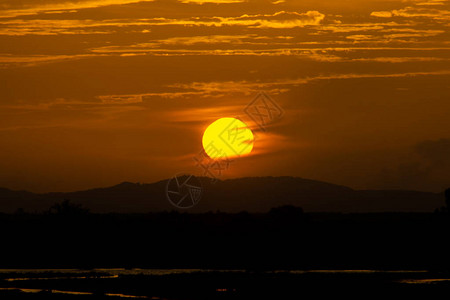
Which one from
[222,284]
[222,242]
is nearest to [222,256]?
[222,242]

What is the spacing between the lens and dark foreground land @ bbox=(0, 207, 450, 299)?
5169cm

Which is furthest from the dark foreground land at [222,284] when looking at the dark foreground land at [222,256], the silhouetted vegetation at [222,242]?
the silhouetted vegetation at [222,242]

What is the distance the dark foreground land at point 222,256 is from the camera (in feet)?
170

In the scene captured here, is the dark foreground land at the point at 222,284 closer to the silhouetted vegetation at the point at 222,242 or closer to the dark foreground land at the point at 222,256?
the dark foreground land at the point at 222,256

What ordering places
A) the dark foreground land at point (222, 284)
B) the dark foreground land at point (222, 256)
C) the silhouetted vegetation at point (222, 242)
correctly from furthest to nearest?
1. the silhouetted vegetation at point (222, 242)
2. the dark foreground land at point (222, 256)
3. the dark foreground land at point (222, 284)

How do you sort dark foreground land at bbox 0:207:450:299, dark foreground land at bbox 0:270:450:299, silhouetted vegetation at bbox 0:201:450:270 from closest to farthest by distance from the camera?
dark foreground land at bbox 0:270:450:299, dark foreground land at bbox 0:207:450:299, silhouetted vegetation at bbox 0:201:450:270

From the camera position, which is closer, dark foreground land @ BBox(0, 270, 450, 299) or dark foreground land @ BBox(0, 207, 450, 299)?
dark foreground land @ BBox(0, 270, 450, 299)

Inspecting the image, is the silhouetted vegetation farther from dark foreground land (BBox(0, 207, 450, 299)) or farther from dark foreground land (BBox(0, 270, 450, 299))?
dark foreground land (BBox(0, 270, 450, 299))

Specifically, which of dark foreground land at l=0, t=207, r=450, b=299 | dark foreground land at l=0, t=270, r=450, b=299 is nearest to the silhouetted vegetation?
dark foreground land at l=0, t=207, r=450, b=299

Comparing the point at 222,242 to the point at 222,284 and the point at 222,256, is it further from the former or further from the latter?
the point at 222,284

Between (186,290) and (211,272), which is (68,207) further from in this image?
(186,290)

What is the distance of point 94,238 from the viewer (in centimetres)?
9312

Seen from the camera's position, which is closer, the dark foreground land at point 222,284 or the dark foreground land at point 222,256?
the dark foreground land at point 222,284

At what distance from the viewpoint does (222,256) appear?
250 feet
